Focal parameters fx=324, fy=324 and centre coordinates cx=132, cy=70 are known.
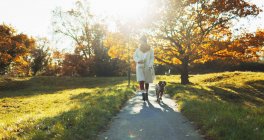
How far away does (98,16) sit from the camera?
6134cm

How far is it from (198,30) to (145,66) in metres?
17.0

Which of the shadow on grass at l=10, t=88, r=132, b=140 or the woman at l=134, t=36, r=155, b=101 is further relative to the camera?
the woman at l=134, t=36, r=155, b=101

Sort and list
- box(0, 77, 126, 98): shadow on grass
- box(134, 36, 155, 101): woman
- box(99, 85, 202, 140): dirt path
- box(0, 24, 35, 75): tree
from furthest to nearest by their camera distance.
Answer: box(0, 24, 35, 75): tree
box(0, 77, 126, 98): shadow on grass
box(134, 36, 155, 101): woman
box(99, 85, 202, 140): dirt path

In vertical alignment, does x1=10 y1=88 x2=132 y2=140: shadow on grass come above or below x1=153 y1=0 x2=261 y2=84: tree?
below

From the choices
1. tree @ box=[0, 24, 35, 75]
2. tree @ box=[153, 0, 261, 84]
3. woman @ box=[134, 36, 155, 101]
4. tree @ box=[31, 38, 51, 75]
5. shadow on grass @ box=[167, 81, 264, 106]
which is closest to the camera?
woman @ box=[134, 36, 155, 101]

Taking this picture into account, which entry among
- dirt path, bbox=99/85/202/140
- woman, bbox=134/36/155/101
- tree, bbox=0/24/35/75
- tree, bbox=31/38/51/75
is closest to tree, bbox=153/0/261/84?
woman, bbox=134/36/155/101

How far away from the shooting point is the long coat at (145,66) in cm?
1329

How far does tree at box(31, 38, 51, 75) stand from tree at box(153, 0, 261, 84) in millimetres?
51180

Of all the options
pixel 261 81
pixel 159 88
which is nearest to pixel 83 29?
pixel 261 81

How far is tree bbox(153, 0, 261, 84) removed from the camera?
1008 inches

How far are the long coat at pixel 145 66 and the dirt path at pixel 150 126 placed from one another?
7.78 feet

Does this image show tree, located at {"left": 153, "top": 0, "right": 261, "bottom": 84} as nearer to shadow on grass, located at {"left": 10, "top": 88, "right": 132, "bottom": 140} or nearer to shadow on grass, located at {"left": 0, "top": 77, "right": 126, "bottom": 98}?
shadow on grass, located at {"left": 0, "top": 77, "right": 126, "bottom": 98}

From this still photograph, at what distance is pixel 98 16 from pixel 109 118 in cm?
5292

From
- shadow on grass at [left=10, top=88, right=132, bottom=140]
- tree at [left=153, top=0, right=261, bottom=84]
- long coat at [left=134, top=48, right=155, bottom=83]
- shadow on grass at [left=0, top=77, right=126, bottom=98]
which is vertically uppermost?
tree at [left=153, top=0, right=261, bottom=84]
